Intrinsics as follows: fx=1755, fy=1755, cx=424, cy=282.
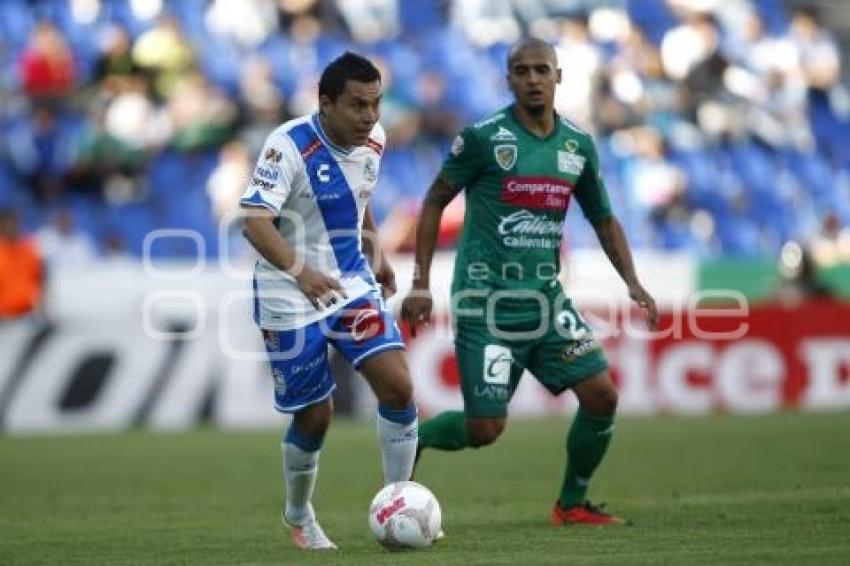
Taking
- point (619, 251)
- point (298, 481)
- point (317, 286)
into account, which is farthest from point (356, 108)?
point (619, 251)

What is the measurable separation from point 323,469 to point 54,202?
879 centimetres

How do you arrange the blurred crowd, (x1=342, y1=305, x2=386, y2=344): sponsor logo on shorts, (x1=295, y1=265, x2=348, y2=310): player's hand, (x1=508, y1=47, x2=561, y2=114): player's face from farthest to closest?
the blurred crowd < (x1=508, y1=47, x2=561, y2=114): player's face < (x1=342, y1=305, x2=386, y2=344): sponsor logo on shorts < (x1=295, y1=265, x2=348, y2=310): player's hand

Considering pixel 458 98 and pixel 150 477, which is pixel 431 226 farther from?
pixel 458 98

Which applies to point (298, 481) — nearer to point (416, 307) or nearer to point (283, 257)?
point (416, 307)

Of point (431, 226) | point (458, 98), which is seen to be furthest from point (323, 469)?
point (458, 98)

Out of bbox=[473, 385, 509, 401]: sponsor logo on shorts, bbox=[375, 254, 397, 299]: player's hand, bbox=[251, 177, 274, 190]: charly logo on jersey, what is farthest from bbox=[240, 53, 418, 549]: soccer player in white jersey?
bbox=[473, 385, 509, 401]: sponsor logo on shorts

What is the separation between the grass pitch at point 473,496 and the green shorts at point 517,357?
0.72 meters

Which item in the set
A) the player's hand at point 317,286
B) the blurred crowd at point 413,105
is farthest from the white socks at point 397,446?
the blurred crowd at point 413,105

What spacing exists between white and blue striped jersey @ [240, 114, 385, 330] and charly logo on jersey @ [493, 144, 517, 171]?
91cm

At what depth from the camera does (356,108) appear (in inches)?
328

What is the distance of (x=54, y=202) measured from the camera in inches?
846

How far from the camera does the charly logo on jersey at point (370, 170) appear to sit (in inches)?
340

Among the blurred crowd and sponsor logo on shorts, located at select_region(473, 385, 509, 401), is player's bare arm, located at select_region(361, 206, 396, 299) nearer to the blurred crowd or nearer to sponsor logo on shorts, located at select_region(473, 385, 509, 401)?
sponsor logo on shorts, located at select_region(473, 385, 509, 401)

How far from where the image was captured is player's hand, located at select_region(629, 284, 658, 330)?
9336mm
